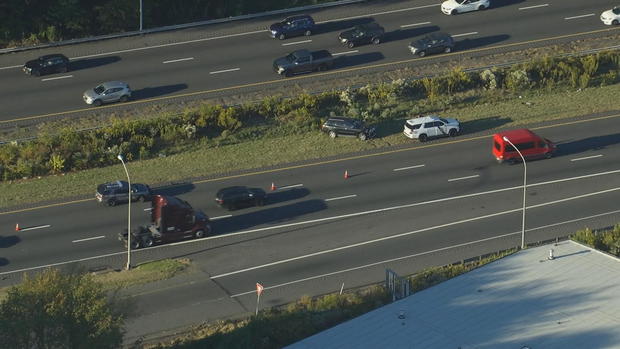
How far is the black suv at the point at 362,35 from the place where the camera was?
8819 cm

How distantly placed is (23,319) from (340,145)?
33142 mm

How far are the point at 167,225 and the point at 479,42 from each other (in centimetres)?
3161

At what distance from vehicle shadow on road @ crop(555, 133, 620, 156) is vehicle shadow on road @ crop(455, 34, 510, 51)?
12.8 metres

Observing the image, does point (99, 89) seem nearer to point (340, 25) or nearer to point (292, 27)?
point (292, 27)

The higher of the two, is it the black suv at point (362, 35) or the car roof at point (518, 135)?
the black suv at point (362, 35)

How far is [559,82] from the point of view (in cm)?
8625

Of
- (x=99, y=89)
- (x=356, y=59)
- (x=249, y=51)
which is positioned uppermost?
(x=249, y=51)

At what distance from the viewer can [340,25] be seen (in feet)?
301

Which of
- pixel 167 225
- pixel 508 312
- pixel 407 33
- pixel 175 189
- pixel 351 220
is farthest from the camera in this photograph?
pixel 407 33

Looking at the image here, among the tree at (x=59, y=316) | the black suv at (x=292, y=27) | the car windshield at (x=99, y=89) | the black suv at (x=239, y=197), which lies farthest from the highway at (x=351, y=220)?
the black suv at (x=292, y=27)

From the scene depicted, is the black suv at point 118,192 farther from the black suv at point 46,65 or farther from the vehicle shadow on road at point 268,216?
the black suv at point 46,65

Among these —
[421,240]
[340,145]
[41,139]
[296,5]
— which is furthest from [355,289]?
[296,5]

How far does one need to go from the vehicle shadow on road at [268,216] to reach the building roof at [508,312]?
15767 millimetres

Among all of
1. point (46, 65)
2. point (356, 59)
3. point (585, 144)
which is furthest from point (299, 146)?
point (46, 65)
